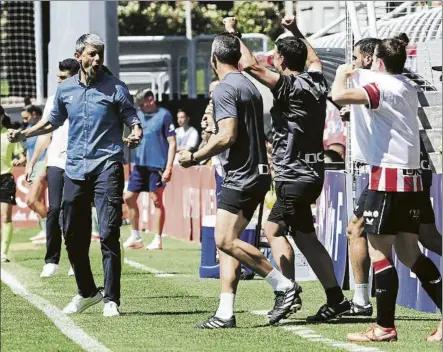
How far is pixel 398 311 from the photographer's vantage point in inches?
434

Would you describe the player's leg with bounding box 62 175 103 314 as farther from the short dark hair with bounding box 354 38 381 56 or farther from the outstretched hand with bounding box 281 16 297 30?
the short dark hair with bounding box 354 38 381 56

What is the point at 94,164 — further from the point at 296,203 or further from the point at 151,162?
the point at 151,162

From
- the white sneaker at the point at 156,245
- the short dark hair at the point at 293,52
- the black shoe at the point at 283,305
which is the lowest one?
the white sneaker at the point at 156,245

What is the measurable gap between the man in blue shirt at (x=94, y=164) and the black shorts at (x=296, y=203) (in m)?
1.26

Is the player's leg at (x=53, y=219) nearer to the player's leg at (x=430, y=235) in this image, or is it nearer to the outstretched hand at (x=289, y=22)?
the outstretched hand at (x=289, y=22)

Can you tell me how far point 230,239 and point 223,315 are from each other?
20.9 inches

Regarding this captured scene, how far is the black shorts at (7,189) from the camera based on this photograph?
16828 millimetres

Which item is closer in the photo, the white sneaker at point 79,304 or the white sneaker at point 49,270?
the white sneaker at point 79,304

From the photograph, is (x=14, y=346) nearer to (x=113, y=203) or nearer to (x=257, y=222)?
(x=113, y=203)

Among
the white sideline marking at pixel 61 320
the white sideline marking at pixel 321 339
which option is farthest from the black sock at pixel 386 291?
the white sideline marking at pixel 61 320

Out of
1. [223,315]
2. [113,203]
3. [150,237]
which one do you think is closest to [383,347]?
[223,315]

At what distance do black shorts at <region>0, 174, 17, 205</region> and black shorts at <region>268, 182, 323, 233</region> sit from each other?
23.4 ft

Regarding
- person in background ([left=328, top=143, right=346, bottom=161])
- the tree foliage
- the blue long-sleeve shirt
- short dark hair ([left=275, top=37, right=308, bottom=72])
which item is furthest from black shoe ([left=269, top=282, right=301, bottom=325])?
the tree foliage

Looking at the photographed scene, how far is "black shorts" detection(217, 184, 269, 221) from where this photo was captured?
9820 millimetres
